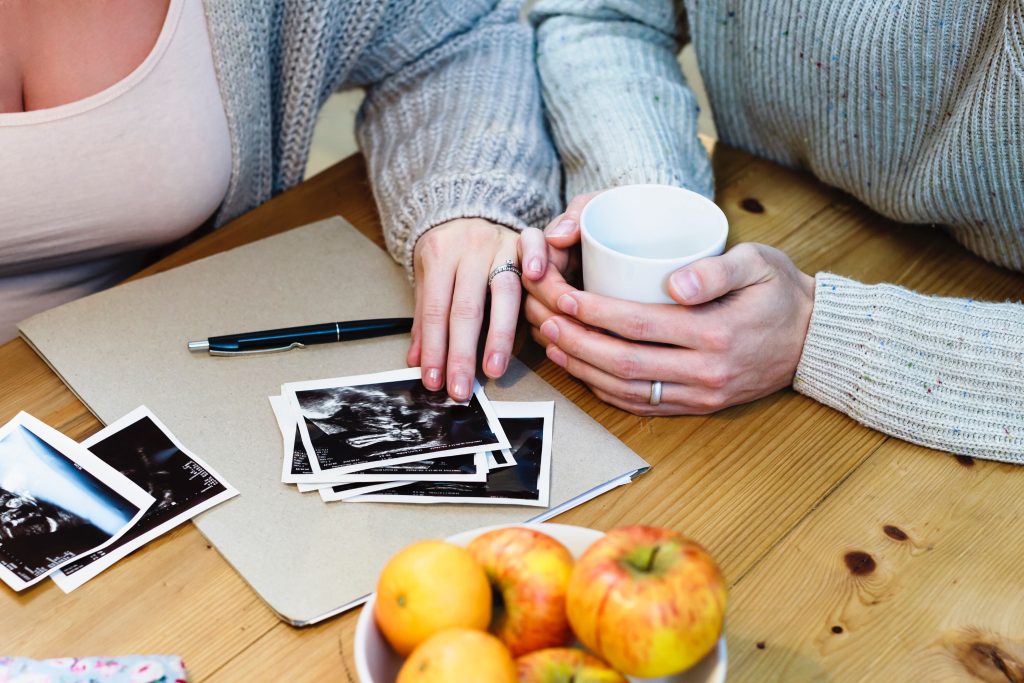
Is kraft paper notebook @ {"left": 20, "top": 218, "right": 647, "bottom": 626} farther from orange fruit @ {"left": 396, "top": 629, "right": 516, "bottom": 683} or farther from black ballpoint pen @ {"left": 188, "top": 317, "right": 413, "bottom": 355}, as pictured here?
orange fruit @ {"left": 396, "top": 629, "right": 516, "bottom": 683}

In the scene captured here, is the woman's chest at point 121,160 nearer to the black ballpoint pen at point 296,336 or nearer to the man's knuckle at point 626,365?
the black ballpoint pen at point 296,336

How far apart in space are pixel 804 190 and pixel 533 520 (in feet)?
1.99

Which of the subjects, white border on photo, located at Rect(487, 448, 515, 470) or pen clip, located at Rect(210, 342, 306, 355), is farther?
pen clip, located at Rect(210, 342, 306, 355)

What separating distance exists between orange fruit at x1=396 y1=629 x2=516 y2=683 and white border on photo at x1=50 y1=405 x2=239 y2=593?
0.31 metres

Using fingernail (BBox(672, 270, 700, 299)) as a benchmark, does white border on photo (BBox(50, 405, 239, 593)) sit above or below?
above

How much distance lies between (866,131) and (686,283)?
0.40 metres

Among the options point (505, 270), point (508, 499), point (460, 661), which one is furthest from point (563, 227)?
point (460, 661)

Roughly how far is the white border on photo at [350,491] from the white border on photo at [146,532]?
70 mm

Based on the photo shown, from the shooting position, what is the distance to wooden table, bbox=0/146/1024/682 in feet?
1.94

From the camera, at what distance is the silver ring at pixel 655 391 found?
0.77 metres

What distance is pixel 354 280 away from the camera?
92 cm

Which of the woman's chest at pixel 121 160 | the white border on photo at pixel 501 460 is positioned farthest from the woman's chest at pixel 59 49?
the white border on photo at pixel 501 460

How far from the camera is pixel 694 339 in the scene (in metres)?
0.76

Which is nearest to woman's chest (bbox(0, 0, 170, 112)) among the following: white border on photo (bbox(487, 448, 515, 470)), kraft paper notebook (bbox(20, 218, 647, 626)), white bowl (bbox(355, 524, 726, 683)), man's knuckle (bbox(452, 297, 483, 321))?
kraft paper notebook (bbox(20, 218, 647, 626))
